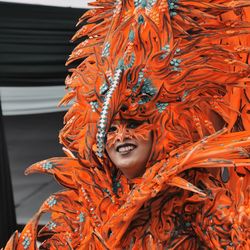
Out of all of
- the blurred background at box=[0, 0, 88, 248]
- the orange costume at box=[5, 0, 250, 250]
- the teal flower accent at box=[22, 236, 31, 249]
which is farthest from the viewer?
the blurred background at box=[0, 0, 88, 248]

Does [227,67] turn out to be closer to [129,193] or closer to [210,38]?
[210,38]

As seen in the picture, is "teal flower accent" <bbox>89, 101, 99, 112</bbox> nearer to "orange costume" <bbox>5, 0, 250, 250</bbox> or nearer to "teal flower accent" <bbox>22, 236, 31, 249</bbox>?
"orange costume" <bbox>5, 0, 250, 250</bbox>

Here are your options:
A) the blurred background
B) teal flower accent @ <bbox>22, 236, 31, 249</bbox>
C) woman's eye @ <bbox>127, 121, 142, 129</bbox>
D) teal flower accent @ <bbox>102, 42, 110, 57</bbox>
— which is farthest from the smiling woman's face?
the blurred background

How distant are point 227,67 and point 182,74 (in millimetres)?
94

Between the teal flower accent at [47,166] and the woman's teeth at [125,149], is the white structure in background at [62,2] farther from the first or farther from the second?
the woman's teeth at [125,149]

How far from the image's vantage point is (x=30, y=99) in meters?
3.27

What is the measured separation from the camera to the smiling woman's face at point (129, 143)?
1661 millimetres

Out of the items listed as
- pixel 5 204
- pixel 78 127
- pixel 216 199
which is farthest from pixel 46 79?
pixel 216 199

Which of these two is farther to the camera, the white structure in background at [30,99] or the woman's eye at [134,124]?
the white structure in background at [30,99]

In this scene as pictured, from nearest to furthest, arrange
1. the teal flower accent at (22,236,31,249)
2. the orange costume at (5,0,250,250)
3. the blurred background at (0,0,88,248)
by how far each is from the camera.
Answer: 1. the orange costume at (5,0,250,250)
2. the teal flower accent at (22,236,31,249)
3. the blurred background at (0,0,88,248)

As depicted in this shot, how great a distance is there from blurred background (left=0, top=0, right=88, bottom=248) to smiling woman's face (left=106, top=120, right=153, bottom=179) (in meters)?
1.49

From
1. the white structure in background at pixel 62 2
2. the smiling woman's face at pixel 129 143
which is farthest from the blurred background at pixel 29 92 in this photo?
the smiling woman's face at pixel 129 143

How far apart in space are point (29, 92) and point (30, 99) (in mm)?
37

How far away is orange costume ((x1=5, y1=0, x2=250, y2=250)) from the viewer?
1.64 m
